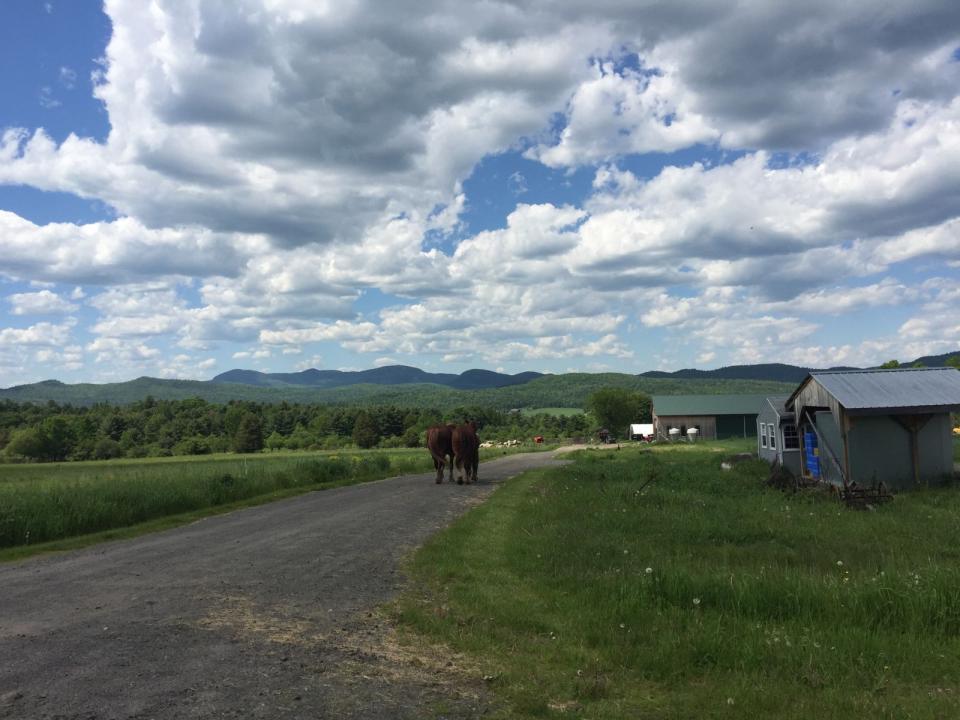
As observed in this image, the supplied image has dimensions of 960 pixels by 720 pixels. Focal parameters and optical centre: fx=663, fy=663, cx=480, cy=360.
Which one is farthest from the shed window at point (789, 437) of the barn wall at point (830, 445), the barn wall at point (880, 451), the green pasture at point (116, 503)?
the green pasture at point (116, 503)

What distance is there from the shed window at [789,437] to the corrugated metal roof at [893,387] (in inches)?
331

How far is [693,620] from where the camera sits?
7.63 metres

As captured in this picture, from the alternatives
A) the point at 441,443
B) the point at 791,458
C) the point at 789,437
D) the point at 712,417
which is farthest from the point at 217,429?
the point at 791,458

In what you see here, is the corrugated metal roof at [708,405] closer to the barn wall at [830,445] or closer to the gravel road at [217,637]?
the barn wall at [830,445]

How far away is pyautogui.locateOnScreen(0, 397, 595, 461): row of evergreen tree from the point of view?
9875 cm

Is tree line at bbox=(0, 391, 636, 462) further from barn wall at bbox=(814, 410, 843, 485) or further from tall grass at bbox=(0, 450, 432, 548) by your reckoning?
tall grass at bbox=(0, 450, 432, 548)

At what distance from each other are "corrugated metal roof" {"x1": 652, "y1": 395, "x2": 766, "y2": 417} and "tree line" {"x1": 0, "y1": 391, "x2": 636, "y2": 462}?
57.5 ft

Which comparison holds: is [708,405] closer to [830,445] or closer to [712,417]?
[712,417]

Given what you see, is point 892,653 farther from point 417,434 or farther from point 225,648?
point 417,434

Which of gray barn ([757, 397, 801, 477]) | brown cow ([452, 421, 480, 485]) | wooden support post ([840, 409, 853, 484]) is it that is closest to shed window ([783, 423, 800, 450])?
gray barn ([757, 397, 801, 477])

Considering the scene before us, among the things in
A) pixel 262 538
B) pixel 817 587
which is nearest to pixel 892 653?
pixel 817 587

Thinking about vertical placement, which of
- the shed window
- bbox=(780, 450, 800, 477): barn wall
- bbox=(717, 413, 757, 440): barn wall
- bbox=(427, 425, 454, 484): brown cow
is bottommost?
bbox=(717, 413, 757, 440): barn wall

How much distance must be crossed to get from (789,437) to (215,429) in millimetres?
110246

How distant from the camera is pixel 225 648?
6.85 metres
